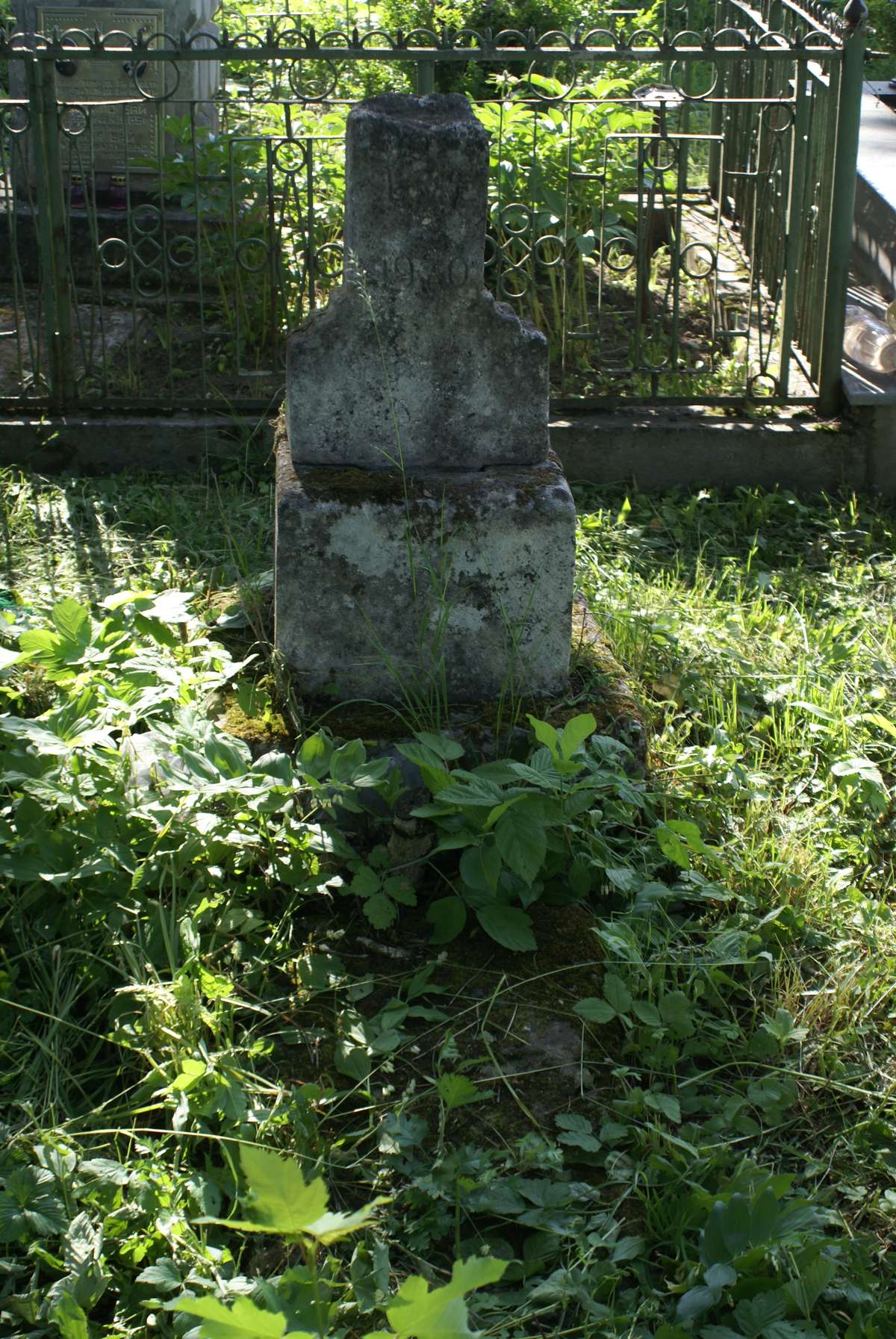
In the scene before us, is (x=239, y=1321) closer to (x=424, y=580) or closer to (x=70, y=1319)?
(x=70, y=1319)

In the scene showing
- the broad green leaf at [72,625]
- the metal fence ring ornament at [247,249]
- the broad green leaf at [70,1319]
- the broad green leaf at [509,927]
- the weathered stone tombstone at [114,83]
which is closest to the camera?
the broad green leaf at [70,1319]

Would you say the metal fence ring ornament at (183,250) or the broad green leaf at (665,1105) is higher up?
the metal fence ring ornament at (183,250)

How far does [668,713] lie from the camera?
11.7ft

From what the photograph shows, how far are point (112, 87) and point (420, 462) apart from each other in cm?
464

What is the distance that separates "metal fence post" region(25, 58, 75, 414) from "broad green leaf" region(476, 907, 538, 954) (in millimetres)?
3608

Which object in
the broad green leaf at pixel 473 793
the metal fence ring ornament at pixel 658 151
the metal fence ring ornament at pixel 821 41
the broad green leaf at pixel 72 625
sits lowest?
the broad green leaf at pixel 473 793

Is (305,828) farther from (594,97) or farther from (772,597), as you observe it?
(594,97)

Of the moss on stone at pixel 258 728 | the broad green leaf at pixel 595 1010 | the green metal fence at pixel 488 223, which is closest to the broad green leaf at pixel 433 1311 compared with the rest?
the broad green leaf at pixel 595 1010

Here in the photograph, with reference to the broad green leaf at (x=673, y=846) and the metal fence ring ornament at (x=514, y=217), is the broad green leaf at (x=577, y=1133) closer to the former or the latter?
the broad green leaf at (x=673, y=846)

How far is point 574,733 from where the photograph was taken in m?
2.71

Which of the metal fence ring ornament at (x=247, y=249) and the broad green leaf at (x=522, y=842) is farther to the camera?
the metal fence ring ornament at (x=247, y=249)

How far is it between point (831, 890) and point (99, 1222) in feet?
5.38

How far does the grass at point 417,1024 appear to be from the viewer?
80.3 inches

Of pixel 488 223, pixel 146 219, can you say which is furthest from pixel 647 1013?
pixel 146 219
